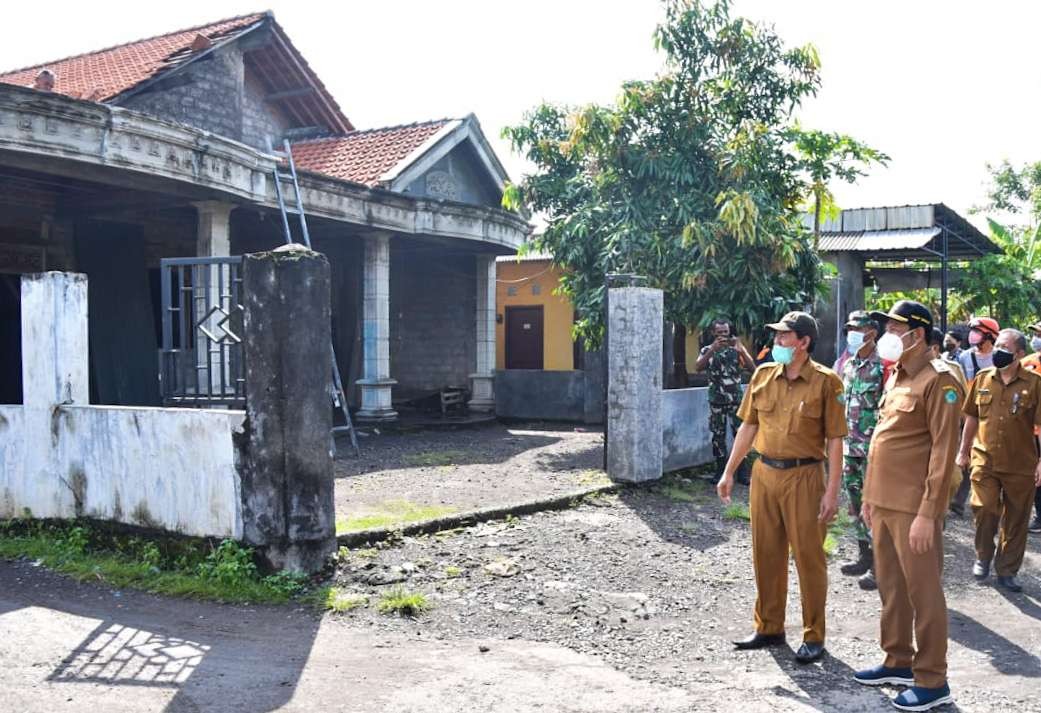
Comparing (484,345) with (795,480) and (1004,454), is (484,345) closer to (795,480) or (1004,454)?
(1004,454)

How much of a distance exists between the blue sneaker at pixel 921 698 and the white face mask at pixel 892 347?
1.41 meters

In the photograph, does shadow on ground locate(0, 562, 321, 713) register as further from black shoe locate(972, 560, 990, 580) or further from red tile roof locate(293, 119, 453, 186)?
red tile roof locate(293, 119, 453, 186)

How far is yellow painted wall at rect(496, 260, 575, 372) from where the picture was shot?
19672 millimetres

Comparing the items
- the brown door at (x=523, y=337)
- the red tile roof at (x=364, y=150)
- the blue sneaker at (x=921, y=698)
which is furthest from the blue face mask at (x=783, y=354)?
the brown door at (x=523, y=337)

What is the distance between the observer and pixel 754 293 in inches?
407

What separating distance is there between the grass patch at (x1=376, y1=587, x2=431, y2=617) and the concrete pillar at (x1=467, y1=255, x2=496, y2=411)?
992cm

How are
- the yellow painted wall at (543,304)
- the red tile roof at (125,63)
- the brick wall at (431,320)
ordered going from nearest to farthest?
the red tile roof at (125,63)
the brick wall at (431,320)
the yellow painted wall at (543,304)

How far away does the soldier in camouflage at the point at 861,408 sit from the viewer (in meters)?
5.88

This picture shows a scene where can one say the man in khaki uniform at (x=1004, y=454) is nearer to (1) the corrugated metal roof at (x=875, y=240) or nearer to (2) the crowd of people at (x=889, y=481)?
(2) the crowd of people at (x=889, y=481)

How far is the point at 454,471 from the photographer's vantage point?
9586mm

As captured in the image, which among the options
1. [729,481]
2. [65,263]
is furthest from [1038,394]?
[65,263]

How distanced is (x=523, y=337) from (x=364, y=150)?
22.0ft

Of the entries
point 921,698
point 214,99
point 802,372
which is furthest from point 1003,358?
point 214,99

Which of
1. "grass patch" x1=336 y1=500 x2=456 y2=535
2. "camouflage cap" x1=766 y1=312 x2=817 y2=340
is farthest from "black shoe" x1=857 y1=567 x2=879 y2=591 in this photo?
"grass patch" x1=336 y1=500 x2=456 y2=535
